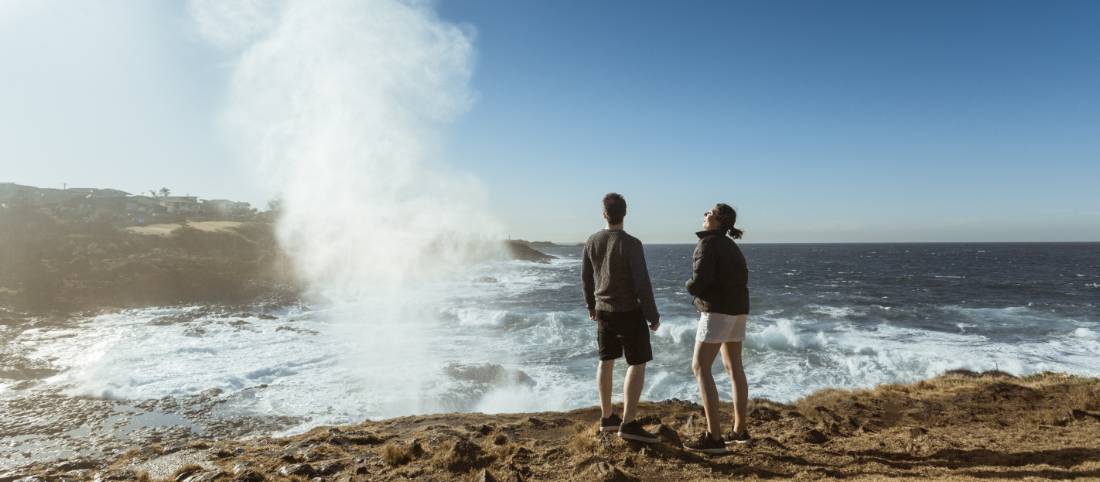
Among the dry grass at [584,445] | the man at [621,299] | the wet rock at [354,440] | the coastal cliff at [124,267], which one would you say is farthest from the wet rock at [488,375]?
the coastal cliff at [124,267]

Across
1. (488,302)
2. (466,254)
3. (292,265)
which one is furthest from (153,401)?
(466,254)

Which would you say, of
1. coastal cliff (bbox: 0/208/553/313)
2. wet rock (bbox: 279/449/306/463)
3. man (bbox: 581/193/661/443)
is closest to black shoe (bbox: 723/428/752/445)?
man (bbox: 581/193/661/443)

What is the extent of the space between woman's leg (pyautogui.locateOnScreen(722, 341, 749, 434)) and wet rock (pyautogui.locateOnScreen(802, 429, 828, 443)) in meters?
1.16

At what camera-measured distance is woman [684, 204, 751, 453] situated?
462 cm

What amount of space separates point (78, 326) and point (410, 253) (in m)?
28.5

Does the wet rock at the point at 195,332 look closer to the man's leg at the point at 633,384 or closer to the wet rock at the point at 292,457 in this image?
the wet rock at the point at 292,457

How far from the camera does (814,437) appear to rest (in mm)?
5766

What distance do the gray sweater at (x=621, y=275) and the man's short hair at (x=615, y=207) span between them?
0.12 m

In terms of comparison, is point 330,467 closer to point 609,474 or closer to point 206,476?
point 206,476

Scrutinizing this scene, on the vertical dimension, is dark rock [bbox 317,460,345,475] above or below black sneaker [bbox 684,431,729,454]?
below

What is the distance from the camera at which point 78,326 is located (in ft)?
74.8

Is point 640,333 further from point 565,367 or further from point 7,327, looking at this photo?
point 7,327

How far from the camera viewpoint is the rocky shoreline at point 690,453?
4.61 metres

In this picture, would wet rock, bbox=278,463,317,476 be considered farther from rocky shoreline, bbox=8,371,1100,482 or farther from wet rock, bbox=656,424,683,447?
wet rock, bbox=656,424,683,447
